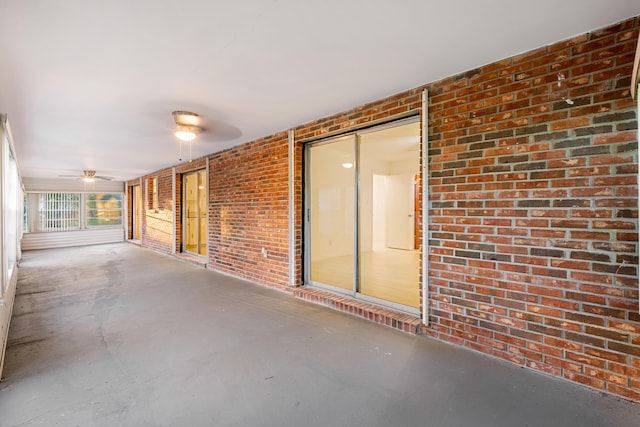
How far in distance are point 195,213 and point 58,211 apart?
280 inches

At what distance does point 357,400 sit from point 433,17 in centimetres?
249

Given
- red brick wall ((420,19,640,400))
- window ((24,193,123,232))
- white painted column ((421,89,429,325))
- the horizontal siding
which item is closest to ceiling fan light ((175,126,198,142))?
white painted column ((421,89,429,325))

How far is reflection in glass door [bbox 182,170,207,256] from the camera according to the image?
21.9 feet

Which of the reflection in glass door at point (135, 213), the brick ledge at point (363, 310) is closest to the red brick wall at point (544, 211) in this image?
the brick ledge at point (363, 310)

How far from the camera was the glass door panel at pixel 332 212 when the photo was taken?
12.6 feet

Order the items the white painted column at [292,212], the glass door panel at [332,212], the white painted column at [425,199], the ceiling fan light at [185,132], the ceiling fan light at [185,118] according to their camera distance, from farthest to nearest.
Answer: the white painted column at [292,212], the glass door panel at [332,212], the ceiling fan light at [185,132], the ceiling fan light at [185,118], the white painted column at [425,199]

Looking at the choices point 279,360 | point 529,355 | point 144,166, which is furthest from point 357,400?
point 144,166

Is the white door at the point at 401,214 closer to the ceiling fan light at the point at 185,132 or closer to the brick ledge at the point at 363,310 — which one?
the brick ledge at the point at 363,310

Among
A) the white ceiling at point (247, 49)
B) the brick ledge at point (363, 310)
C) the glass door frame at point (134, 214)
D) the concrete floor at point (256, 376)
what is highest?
the white ceiling at point (247, 49)

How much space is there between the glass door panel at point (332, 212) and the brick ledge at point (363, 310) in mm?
266

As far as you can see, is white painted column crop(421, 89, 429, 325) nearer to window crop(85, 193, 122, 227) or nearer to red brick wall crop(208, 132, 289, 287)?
red brick wall crop(208, 132, 289, 287)

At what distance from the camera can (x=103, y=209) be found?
36.3 ft

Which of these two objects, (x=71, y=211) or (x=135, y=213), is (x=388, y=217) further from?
(x=71, y=211)

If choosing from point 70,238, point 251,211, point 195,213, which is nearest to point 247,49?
point 251,211
